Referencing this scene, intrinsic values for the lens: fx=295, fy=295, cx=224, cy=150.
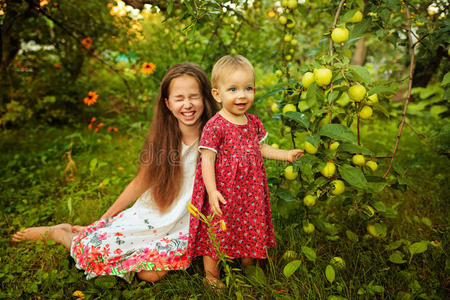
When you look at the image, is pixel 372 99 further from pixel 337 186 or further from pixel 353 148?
pixel 337 186

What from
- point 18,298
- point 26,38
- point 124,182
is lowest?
point 18,298

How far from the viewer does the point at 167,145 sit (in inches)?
71.2

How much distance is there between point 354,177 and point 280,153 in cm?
41

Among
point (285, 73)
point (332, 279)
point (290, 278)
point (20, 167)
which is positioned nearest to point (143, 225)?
point (290, 278)

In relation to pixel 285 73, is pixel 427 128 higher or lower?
lower

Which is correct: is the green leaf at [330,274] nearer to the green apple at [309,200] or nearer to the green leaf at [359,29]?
the green apple at [309,200]

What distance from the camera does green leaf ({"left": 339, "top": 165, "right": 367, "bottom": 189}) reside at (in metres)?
1.19

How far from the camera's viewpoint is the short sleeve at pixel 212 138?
135cm

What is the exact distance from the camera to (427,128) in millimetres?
3789

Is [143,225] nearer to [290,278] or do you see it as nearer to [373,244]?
[290,278]

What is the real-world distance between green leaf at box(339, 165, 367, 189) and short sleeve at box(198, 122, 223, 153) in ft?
1.81

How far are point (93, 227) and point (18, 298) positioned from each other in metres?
0.47

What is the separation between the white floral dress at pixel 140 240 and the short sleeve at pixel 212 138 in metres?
0.43

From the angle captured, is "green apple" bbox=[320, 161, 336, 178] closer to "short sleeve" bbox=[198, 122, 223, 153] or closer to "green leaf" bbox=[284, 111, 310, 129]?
"green leaf" bbox=[284, 111, 310, 129]
